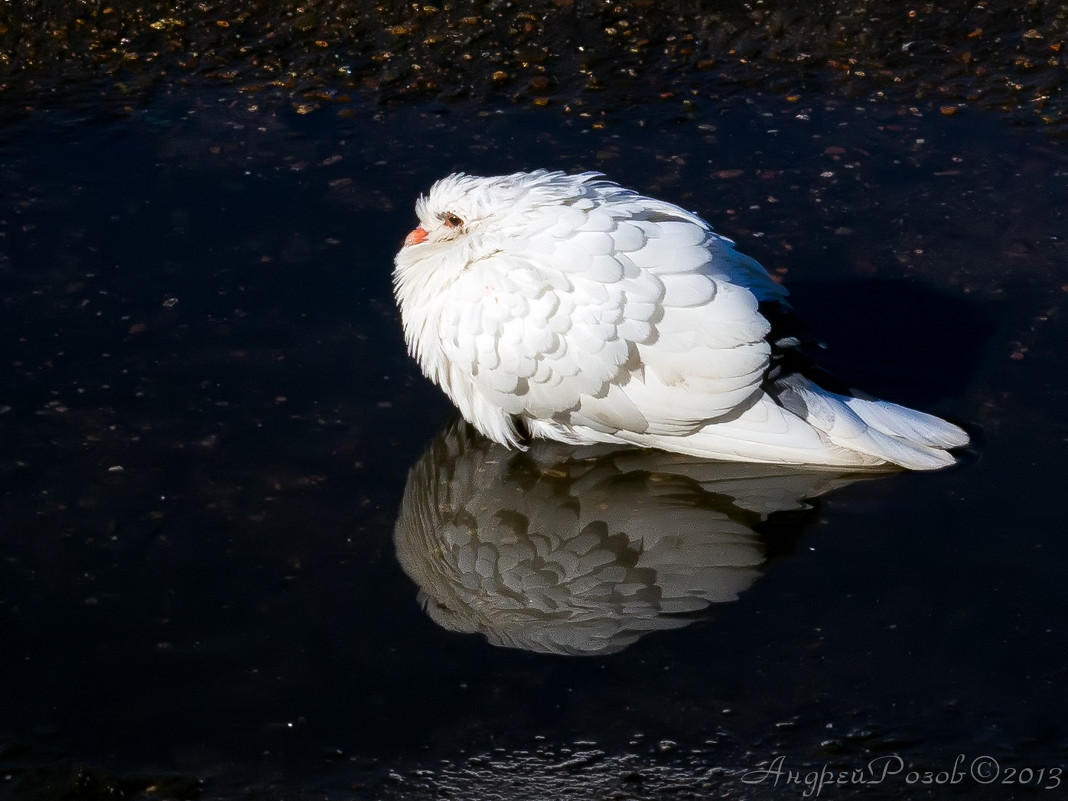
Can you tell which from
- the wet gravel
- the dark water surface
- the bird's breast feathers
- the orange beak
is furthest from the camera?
the wet gravel

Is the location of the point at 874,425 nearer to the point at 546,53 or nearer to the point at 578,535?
the point at 578,535

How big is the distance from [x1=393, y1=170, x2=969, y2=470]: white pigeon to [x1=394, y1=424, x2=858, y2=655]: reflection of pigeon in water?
158mm

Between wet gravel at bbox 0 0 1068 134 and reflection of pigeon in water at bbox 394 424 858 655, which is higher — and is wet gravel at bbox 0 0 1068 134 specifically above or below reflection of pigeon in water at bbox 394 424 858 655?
above

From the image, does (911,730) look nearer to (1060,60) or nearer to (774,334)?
(774,334)

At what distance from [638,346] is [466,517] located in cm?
92

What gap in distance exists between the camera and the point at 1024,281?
544 centimetres

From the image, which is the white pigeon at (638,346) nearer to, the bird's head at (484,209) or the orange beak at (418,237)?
the bird's head at (484,209)

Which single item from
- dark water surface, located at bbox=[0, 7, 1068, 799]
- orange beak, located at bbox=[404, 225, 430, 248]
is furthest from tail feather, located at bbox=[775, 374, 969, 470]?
orange beak, located at bbox=[404, 225, 430, 248]

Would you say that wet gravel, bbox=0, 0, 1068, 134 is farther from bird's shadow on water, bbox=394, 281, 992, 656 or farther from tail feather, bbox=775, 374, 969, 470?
tail feather, bbox=775, 374, 969, 470

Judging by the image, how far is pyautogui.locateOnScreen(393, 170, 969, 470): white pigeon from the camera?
436cm

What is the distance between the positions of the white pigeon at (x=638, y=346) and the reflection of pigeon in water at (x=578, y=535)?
0.16 m

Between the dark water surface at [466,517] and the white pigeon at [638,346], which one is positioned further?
the white pigeon at [638,346]

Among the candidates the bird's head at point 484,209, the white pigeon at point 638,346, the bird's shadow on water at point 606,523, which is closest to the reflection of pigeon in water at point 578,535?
the bird's shadow on water at point 606,523

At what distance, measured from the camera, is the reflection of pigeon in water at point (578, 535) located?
4.14m
